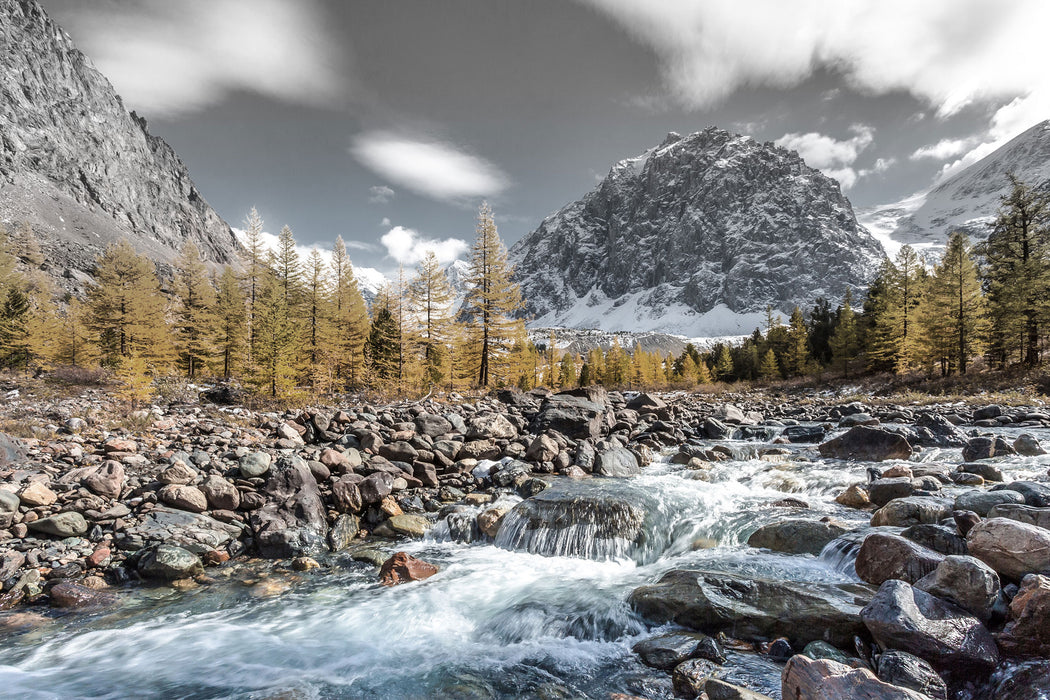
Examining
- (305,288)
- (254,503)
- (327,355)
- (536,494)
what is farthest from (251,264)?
(536,494)

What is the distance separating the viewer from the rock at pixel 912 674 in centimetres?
341

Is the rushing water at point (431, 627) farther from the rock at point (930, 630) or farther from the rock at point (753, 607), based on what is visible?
the rock at point (930, 630)

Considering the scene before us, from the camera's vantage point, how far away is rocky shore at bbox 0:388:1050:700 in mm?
3836

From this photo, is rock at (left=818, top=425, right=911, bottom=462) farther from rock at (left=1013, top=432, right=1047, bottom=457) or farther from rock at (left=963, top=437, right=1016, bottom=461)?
rock at (left=1013, top=432, right=1047, bottom=457)

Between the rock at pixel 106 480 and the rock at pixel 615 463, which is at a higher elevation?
the rock at pixel 106 480

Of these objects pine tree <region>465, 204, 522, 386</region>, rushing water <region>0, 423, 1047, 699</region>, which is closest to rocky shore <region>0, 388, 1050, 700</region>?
rushing water <region>0, 423, 1047, 699</region>

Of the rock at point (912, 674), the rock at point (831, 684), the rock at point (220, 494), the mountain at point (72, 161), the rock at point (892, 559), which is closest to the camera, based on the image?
the rock at point (831, 684)

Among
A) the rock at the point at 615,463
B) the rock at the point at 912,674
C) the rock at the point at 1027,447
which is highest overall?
the rock at the point at 1027,447

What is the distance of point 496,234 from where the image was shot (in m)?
28.0

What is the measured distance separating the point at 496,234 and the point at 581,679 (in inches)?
1021

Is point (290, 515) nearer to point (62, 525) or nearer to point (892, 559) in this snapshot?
point (62, 525)

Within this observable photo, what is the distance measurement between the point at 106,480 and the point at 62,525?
4.06 feet

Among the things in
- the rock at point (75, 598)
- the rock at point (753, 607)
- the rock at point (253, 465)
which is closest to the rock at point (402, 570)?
the rock at point (753, 607)

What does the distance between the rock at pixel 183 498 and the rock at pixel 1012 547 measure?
1120cm
